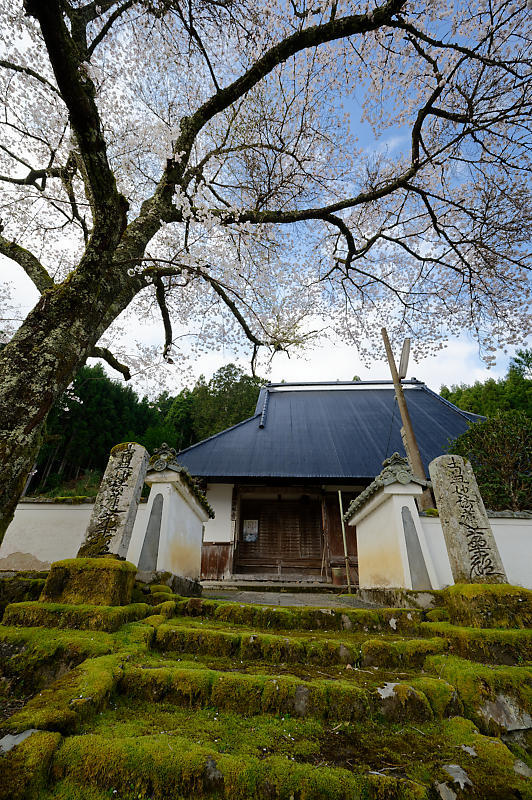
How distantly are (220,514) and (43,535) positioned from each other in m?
6.38

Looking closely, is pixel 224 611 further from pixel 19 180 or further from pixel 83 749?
pixel 19 180

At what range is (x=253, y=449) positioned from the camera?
13.0 metres

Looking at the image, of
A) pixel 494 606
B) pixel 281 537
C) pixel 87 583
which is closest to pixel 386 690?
pixel 494 606

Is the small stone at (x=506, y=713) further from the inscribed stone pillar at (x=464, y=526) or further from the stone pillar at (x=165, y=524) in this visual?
the stone pillar at (x=165, y=524)

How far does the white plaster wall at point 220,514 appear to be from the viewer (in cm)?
1133

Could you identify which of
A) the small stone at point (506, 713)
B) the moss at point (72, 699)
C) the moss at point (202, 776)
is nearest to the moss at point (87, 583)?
the moss at point (72, 699)

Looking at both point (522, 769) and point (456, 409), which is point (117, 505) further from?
point (456, 409)

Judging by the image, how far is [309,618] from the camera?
3541 mm

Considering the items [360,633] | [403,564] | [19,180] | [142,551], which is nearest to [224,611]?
[360,633]

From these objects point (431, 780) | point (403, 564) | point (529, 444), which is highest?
point (529, 444)

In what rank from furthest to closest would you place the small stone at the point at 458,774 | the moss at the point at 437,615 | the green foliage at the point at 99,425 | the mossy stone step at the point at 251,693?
the green foliage at the point at 99,425 → the moss at the point at 437,615 → the mossy stone step at the point at 251,693 → the small stone at the point at 458,774

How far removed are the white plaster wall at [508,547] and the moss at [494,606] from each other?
7.88 ft

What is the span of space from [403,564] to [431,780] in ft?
13.7

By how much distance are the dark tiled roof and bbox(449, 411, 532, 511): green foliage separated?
2.78 metres
